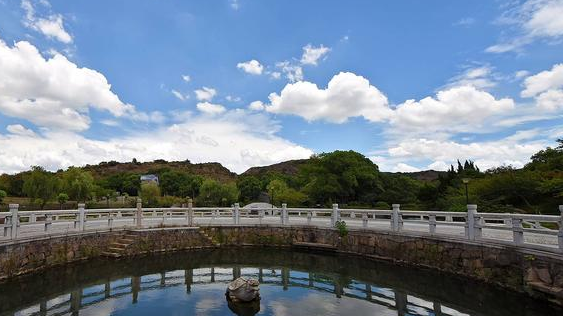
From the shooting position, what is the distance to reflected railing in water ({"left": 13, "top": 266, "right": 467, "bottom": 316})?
993 centimetres

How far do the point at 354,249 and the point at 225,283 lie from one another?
683cm

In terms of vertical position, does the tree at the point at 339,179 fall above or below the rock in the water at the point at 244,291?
above

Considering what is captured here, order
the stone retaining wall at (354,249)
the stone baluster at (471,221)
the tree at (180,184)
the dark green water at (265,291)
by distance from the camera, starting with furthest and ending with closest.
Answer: the tree at (180,184), the stone baluster at (471,221), the stone retaining wall at (354,249), the dark green water at (265,291)

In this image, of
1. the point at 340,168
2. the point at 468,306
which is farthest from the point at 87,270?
the point at 340,168

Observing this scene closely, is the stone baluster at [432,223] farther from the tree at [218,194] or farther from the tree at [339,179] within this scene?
the tree at [218,194]

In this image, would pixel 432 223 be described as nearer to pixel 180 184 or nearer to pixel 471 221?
pixel 471 221

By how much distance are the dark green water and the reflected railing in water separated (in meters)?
0.02

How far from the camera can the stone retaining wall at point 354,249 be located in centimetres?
989

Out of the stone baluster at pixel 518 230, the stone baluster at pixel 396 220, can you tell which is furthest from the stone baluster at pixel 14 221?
the stone baluster at pixel 518 230

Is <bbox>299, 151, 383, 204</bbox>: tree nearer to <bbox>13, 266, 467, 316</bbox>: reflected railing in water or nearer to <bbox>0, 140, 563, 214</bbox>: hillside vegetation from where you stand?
<bbox>0, 140, 563, 214</bbox>: hillside vegetation

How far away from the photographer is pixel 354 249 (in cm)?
1700

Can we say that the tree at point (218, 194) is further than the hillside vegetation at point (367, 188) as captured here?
Yes

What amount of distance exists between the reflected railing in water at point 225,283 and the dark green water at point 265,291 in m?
0.02

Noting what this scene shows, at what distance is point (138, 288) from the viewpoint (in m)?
12.1
